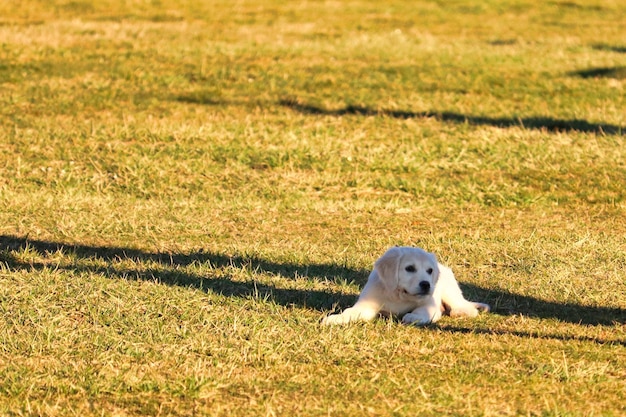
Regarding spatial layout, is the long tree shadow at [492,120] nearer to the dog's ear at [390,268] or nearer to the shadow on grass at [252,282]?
the shadow on grass at [252,282]

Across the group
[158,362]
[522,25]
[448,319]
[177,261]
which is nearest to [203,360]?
[158,362]

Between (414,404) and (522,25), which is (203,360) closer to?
(414,404)

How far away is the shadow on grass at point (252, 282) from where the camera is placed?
662 cm

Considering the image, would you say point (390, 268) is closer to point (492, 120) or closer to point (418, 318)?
point (418, 318)

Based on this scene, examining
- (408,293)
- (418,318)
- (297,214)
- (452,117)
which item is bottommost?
(297,214)

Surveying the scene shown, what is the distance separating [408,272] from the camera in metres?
6.05

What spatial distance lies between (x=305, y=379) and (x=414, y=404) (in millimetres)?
615

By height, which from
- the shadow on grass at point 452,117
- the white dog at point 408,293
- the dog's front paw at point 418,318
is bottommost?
the shadow on grass at point 452,117

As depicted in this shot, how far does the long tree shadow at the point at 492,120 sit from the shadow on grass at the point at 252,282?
633 cm

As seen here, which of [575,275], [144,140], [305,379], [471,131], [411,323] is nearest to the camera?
[305,379]

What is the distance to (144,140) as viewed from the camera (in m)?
12.1

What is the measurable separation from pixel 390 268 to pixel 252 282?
1318 millimetres

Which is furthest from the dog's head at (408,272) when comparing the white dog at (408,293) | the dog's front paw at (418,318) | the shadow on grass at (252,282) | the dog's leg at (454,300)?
the shadow on grass at (252,282)

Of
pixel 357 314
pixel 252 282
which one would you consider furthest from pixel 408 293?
pixel 252 282
